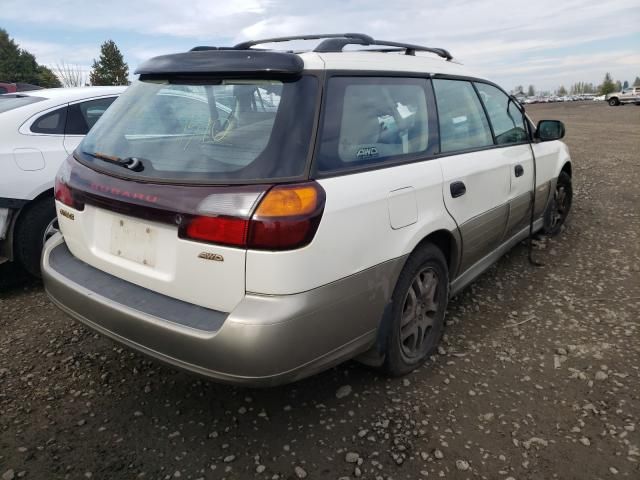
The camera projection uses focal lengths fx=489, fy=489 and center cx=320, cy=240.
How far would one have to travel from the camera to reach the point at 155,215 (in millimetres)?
1973

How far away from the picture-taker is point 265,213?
181 centimetres

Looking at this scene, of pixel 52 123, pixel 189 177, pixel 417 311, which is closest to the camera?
pixel 189 177

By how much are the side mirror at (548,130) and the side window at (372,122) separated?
1.83m

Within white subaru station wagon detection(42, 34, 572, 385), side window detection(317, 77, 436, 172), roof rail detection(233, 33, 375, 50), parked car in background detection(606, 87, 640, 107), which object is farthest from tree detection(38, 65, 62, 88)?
parked car in background detection(606, 87, 640, 107)

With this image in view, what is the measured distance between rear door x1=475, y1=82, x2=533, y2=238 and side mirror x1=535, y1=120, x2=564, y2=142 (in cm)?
18

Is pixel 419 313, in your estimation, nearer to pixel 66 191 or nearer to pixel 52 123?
pixel 66 191

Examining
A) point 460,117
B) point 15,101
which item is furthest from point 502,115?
point 15,101

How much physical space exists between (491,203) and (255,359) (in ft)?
6.85

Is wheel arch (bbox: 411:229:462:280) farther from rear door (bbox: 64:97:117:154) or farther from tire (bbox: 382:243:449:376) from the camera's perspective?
rear door (bbox: 64:97:117:154)

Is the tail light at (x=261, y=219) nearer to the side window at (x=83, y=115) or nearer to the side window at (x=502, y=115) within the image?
the side window at (x=502, y=115)

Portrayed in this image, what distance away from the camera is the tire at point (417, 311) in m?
2.47

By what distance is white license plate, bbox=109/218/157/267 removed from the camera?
2.06 m

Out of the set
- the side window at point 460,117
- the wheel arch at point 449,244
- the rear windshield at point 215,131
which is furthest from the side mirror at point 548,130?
the rear windshield at point 215,131

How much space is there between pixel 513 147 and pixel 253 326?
2.71 m
